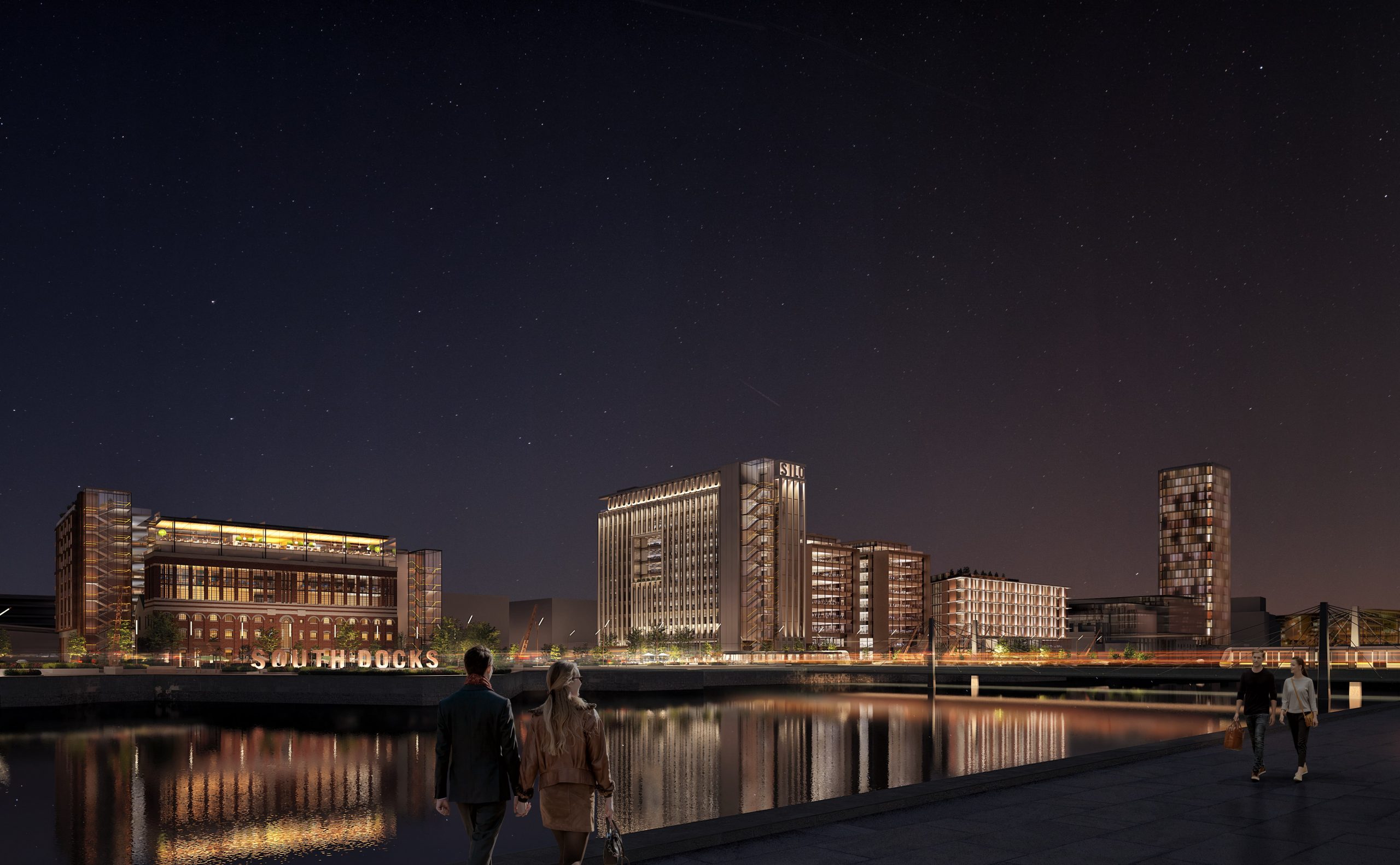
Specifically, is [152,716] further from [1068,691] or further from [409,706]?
[1068,691]

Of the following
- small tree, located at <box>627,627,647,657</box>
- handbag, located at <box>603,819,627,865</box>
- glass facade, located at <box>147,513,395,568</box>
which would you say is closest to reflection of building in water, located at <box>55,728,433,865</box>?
handbag, located at <box>603,819,627,865</box>

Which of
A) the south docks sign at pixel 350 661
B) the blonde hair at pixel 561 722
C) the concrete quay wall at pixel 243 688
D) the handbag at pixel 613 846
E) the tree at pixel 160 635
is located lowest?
the tree at pixel 160 635

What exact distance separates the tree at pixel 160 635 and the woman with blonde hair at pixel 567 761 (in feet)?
453

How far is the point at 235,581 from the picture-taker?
15038 cm

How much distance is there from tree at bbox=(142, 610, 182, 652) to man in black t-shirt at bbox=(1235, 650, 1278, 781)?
445 ft

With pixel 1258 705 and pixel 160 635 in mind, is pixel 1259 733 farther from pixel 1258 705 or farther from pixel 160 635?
pixel 160 635

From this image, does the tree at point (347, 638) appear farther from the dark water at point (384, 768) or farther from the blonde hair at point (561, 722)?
the blonde hair at point (561, 722)

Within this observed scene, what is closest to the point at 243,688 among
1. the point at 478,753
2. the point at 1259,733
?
the point at 1259,733

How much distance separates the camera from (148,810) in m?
32.7

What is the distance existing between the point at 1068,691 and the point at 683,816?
73.4 meters

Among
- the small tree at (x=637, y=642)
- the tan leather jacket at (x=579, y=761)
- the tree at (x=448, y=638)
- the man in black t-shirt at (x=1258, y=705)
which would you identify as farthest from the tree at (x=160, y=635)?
the tan leather jacket at (x=579, y=761)

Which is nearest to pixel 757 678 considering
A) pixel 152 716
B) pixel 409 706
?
pixel 409 706

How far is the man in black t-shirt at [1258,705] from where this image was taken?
59.3 feet

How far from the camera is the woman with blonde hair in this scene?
8.75 meters
